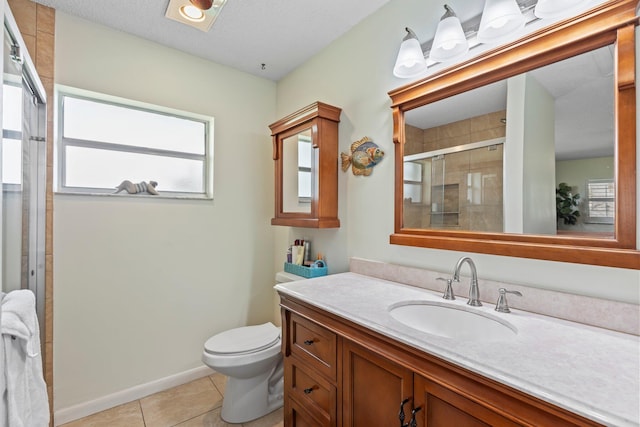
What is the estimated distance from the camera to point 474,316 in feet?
3.74

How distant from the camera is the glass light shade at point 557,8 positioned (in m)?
1.00

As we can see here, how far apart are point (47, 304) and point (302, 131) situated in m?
1.84

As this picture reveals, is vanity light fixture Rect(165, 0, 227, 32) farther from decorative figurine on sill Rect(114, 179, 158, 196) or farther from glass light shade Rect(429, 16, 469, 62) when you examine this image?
glass light shade Rect(429, 16, 469, 62)

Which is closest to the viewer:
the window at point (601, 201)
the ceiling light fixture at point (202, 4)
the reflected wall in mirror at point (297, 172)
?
the window at point (601, 201)

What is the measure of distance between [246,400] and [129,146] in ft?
6.05

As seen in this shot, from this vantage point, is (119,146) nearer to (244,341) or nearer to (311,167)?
(311,167)

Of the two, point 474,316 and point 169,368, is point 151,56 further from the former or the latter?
point 474,316

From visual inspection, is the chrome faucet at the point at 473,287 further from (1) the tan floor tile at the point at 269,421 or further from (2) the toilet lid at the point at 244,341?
(1) the tan floor tile at the point at 269,421

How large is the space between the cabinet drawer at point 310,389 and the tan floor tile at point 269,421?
501 mm

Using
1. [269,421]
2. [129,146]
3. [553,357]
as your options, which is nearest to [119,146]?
[129,146]

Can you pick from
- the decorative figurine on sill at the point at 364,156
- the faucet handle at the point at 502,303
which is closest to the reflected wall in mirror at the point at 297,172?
the decorative figurine on sill at the point at 364,156

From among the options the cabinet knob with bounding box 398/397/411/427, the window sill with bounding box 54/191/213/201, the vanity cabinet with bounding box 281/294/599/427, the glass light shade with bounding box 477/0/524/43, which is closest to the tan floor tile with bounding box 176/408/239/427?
the vanity cabinet with bounding box 281/294/599/427

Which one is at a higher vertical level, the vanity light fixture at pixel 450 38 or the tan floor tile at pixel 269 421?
the vanity light fixture at pixel 450 38

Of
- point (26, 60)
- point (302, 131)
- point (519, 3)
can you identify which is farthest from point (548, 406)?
point (26, 60)
